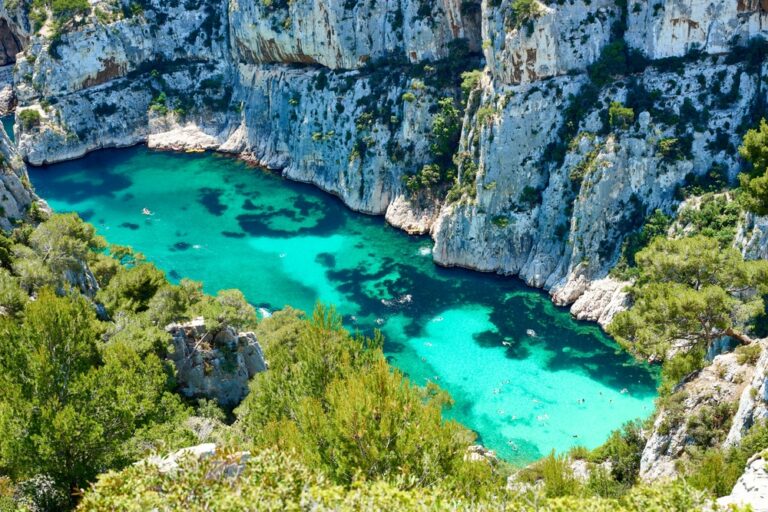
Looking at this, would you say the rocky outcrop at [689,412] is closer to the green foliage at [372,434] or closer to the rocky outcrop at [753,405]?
the rocky outcrop at [753,405]

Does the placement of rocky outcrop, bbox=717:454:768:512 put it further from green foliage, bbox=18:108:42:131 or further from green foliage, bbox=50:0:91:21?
green foliage, bbox=50:0:91:21

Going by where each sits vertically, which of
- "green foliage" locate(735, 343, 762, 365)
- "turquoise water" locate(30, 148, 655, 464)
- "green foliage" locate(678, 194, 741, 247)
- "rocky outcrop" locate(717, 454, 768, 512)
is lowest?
"turquoise water" locate(30, 148, 655, 464)

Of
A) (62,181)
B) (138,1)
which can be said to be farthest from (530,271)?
(138,1)

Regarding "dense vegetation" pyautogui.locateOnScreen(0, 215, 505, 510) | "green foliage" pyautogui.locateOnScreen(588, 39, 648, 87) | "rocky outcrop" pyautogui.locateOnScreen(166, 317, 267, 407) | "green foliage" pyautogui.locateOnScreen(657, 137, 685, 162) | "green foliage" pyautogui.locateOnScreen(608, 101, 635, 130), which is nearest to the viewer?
"dense vegetation" pyautogui.locateOnScreen(0, 215, 505, 510)

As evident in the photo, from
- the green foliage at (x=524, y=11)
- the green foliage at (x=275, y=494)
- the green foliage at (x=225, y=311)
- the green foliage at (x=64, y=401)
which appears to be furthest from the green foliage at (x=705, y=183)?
the green foliage at (x=64, y=401)

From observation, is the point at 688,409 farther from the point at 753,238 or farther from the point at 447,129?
the point at 447,129

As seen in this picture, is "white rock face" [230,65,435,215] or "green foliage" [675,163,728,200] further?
"white rock face" [230,65,435,215]

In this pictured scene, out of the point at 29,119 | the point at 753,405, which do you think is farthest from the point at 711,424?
the point at 29,119

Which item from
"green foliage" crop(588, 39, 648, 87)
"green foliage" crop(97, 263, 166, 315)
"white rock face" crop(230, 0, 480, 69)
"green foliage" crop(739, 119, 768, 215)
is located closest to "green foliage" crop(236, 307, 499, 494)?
"green foliage" crop(97, 263, 166, 315)
